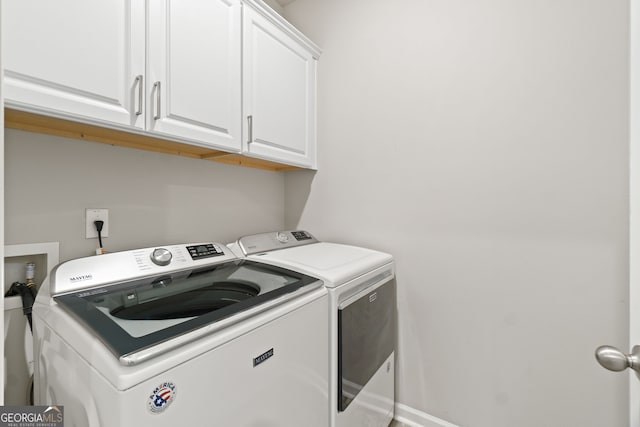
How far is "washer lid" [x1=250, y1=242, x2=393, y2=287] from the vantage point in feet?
4.08

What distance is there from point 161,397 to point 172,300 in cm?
43

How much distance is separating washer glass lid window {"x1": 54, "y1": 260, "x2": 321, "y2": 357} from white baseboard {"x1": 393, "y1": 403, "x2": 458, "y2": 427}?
1.15m

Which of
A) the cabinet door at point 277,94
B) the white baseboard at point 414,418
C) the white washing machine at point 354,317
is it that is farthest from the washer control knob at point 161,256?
the white baseboard at point 414,418

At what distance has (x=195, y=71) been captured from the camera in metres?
1.23

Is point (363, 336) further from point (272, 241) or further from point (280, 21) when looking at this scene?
point (280, 21)

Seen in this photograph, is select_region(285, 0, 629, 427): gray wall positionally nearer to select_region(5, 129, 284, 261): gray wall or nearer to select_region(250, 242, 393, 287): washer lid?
select_region(250, 242, 393, 287): washer lid

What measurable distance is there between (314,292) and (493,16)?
5.08ft

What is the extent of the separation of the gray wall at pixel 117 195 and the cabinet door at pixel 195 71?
0.33 metres

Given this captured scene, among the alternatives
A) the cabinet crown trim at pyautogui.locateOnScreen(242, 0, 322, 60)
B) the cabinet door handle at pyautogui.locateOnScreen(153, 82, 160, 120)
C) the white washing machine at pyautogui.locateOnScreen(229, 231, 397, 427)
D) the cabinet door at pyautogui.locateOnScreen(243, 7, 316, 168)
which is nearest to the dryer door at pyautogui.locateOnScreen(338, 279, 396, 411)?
the white washing machine at pyautogui.locateOnScreen(229, 231, 397, 427)

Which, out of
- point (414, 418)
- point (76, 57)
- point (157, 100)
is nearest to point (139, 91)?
point (157, 100)

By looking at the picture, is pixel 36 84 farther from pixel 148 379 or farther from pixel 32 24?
pixel 148 379

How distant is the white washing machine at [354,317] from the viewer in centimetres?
121

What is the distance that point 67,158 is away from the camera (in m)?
1.15

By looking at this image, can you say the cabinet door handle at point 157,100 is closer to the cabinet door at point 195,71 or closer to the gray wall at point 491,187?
the cabinet door at point 195,71
